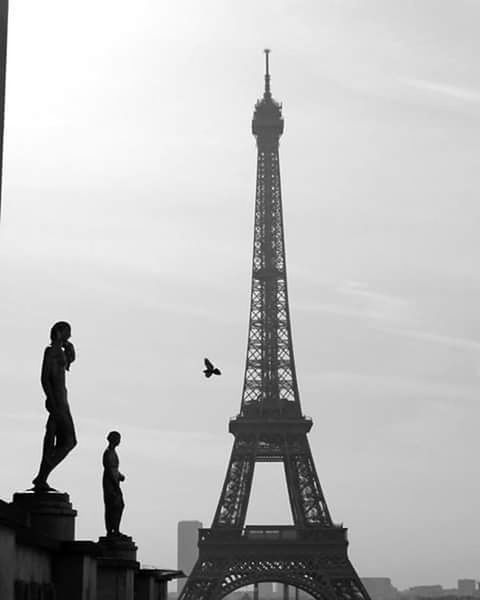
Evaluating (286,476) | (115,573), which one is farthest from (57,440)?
(286,476)

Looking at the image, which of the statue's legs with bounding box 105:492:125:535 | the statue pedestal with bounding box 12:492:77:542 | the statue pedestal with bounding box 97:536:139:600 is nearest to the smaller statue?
the statue's legs with bounding box 105:492:125:535

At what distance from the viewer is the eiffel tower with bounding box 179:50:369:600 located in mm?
99938

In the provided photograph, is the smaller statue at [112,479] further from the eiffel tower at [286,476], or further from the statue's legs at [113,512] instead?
the eiffel tower at [286,476]

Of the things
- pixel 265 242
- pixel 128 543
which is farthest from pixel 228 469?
pixel 128 543

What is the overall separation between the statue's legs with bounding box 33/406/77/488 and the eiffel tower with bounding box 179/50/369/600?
78869mm

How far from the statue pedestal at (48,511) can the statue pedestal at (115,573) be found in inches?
116

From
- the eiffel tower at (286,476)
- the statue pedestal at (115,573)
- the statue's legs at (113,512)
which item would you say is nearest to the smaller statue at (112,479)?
the statue's legs at (113,512)

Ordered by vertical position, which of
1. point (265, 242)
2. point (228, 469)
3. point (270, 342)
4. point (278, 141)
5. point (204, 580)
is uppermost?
point (278, 141)

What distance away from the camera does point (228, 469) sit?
103438mm

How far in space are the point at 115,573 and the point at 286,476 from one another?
80795mm

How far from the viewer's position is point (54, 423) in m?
18.9

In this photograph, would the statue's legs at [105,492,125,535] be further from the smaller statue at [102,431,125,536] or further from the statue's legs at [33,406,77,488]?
the statue's legs at [33,406,77,488]

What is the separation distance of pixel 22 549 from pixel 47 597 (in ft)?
5.57

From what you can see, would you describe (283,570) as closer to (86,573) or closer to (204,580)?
(204,580)
